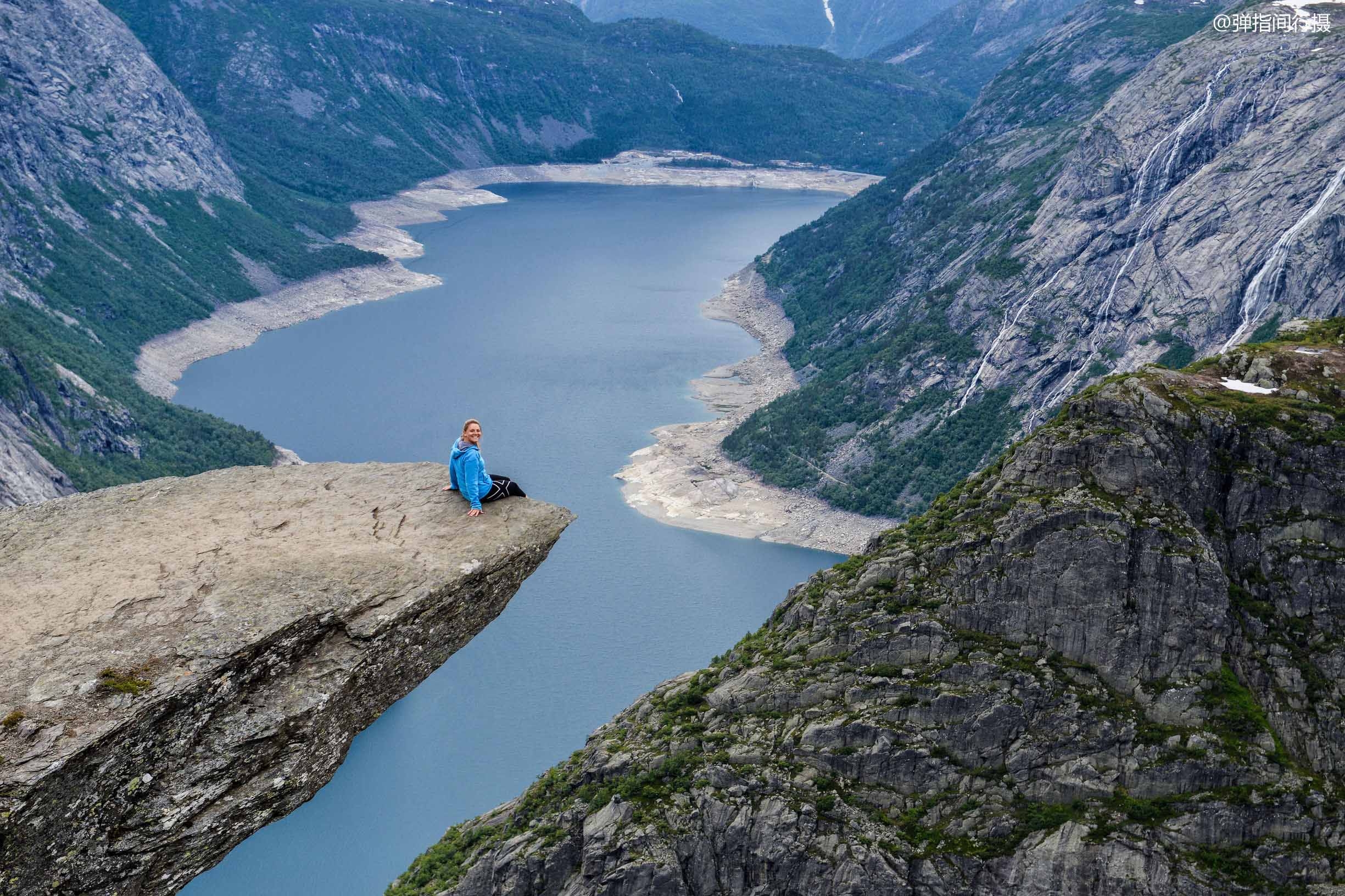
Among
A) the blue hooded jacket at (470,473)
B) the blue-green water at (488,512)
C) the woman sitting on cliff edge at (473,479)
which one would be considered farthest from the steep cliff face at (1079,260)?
the blue hooded jacket at (470,473)

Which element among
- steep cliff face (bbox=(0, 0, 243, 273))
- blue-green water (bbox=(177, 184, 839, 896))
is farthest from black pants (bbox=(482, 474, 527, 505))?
steep cliff face (bbox=(0, 0, 243, 273))

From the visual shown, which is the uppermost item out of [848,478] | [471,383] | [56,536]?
[56,536]

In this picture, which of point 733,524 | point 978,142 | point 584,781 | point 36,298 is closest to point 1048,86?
point 978,142

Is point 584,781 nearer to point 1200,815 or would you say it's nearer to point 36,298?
point 1200,815

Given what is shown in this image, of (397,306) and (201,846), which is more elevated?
(201,846)

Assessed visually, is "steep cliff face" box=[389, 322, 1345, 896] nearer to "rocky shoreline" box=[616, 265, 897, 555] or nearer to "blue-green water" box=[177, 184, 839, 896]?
"blue-green water" box=[177, 184, 839, 896]

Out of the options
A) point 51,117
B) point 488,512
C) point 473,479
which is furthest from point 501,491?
point 51,117
